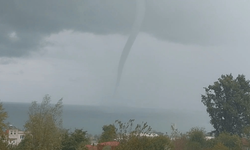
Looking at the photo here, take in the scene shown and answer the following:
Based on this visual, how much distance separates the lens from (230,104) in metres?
56.7

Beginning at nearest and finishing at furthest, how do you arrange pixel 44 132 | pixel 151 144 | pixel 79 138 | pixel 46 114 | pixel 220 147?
pixel 44 132 < pixel 46 114 < pixel 151 144 < pixel 79 138 < pixel 220 147

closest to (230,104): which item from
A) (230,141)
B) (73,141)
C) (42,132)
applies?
(230,141)

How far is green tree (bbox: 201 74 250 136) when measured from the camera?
55594mm

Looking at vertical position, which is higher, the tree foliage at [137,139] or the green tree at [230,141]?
the tree foliage at [137,139]

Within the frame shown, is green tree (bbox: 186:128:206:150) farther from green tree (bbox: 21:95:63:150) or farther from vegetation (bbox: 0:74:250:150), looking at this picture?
green tree (bbox: 21:95:63:150)

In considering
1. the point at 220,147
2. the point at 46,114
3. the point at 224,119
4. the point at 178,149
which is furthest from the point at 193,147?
the point at 46,114

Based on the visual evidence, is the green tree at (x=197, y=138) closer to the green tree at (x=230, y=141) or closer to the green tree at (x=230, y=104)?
the green tree at (x=230, y=141)

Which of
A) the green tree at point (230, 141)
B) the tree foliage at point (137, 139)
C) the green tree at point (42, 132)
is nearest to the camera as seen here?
the green tree at point (42, 132)

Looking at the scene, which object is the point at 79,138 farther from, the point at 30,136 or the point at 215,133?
the point at 215,133

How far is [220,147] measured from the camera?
38531 millimetres

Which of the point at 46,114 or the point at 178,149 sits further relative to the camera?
the point at 178,149

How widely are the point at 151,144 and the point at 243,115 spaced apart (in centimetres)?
3229

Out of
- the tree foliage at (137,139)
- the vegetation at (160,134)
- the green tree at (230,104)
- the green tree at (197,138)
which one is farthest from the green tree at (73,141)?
the green tree at (230,104)

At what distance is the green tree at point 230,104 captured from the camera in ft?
182
